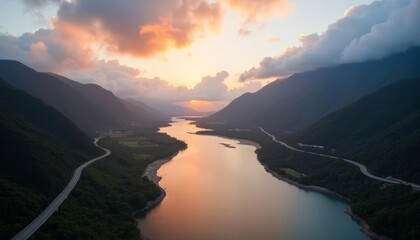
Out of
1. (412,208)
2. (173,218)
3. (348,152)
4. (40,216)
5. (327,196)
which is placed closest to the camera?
(40,216)

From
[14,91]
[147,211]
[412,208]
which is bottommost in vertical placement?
[147,211]

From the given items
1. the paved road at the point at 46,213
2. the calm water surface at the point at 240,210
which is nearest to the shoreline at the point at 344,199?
the calm water surface at the point at 240,210

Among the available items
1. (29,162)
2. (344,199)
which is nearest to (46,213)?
(29,162)

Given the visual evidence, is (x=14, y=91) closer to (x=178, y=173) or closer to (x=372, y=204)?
(x=178, y=173)

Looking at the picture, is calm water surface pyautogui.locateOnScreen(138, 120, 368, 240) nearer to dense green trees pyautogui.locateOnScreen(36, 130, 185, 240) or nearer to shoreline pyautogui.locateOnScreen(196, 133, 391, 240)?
shoreline pyautogui.locateOnScreen(196, 133, 391, 240)

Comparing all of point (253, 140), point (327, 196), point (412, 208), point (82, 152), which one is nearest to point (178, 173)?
point (82, 152)

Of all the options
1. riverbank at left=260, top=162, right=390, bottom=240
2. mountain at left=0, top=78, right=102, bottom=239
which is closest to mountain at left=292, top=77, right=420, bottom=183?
riverbank at left=260, top=162, right=390, bottom=240
